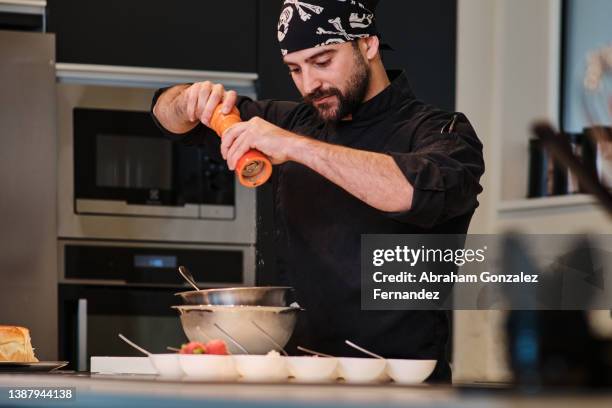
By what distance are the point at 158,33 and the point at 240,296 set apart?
1.66m

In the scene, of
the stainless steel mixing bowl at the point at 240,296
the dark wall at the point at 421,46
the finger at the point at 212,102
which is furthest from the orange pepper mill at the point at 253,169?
the dark wall at the point at 421,46

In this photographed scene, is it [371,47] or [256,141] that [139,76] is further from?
Answer: [256,141]

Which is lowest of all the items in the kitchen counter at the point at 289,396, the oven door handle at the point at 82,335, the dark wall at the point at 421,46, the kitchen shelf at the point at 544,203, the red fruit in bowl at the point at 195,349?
the oven door handle at the point at 82,335

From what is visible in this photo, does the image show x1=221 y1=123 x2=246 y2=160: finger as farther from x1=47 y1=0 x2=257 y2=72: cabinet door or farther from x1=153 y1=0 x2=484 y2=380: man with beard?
x1=47 y1=0 x2=257 y2=72: cabinet door

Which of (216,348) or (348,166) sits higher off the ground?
(348,166)

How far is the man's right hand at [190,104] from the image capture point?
2062 mm

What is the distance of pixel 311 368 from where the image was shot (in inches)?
54.9

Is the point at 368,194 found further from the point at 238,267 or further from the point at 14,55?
the point at 14,55

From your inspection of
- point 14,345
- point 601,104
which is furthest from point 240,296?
point 601,104

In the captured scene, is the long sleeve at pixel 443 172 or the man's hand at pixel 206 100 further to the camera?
the man's hand at pixel 206 100

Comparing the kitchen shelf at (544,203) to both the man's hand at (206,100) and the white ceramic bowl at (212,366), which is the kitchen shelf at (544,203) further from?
the white ceramic bowl at (212,366)

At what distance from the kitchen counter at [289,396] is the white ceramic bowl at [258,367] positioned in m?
0.28

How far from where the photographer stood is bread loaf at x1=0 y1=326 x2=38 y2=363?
5.95 feet

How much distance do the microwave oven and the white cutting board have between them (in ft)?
4.50
